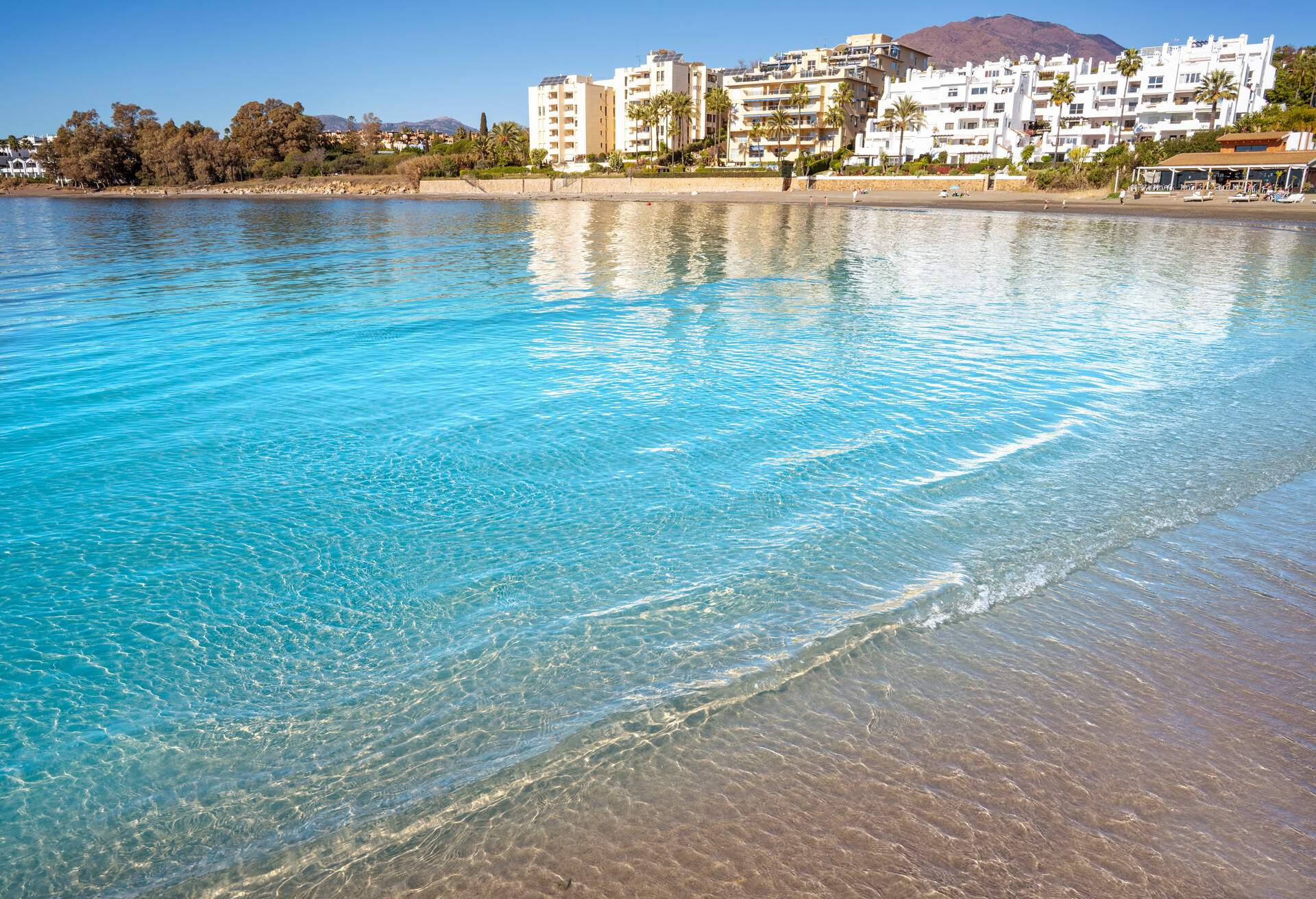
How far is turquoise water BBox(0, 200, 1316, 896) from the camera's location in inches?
171

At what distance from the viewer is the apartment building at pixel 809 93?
117 m

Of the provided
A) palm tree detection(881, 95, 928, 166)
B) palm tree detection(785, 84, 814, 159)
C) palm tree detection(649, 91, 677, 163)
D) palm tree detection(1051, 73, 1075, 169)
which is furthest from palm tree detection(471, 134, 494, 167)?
palm tree detection(1051, 73, 1075, 169)

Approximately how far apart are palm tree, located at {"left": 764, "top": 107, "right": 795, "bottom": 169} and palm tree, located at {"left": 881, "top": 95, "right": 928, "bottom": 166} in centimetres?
1374

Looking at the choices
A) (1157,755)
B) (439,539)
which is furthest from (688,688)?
(439,539)

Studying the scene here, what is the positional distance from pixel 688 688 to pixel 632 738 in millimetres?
571

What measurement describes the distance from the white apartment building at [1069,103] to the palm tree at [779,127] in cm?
1068

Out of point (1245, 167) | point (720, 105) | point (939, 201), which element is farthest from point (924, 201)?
point (720, 105)

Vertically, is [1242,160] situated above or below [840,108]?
below

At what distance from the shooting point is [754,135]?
119062mm

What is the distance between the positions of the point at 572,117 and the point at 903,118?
60035 mm

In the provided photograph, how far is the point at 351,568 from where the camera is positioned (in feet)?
21.7

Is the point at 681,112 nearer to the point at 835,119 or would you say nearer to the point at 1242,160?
the point at 835,119

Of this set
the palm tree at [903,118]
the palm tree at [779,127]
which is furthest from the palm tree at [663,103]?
the palm tree at [903,118]

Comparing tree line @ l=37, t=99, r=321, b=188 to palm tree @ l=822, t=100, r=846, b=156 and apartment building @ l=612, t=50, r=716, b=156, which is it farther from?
palm tree @ l=822, t=100, r=846, b=156
